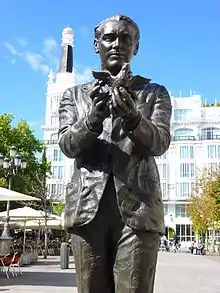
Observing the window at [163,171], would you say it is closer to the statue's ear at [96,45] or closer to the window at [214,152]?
the window at [214,152]

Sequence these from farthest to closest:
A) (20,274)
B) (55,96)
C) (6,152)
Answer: (55,96) → (6,152) → (20,274)

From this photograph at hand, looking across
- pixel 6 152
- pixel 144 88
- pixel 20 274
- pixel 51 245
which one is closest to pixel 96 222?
pixel 144 88

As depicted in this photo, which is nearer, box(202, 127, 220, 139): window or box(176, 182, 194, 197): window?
box(176, 182, 194, 197): window

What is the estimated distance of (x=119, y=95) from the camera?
1.95 meters

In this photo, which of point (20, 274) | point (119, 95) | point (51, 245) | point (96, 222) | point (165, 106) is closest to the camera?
point (119, 95)

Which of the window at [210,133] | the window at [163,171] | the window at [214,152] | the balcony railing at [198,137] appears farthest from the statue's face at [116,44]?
the window at [210,133]

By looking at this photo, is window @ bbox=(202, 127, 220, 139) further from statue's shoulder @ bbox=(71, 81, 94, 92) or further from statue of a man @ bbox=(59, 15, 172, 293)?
statue of a man @ bbox=(59, 15, 172, 293)

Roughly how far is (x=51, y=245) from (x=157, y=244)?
88.4ft

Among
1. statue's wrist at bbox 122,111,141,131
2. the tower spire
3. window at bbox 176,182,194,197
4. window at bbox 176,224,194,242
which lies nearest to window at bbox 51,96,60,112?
the tower spire

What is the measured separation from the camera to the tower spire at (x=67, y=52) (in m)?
98.2

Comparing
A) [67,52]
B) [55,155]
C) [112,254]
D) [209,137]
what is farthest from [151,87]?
[67,52]

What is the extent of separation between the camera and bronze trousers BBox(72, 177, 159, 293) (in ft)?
6.82

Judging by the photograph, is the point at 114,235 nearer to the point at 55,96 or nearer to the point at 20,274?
the point at 20,274

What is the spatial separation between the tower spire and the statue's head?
97.0 meters
